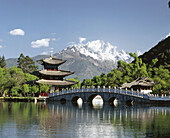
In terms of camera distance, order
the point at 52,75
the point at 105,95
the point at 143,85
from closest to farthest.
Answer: the point at 105,95
the point at 143,85
the point at 52,75

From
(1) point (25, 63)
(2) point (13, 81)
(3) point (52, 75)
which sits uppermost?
(1) point (25, 63)

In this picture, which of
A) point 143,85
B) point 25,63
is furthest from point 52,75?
point 25,63

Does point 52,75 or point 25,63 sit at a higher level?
point 25,63

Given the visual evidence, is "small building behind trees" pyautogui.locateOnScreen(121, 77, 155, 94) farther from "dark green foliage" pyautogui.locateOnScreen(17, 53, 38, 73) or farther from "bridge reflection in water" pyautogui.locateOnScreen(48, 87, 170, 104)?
"dark green foliage" pyautogui.locateOnScreen(17, 53, 38, 73)

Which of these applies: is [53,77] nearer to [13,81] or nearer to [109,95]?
[13,81]

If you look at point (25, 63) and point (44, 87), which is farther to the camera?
point (25, 63)

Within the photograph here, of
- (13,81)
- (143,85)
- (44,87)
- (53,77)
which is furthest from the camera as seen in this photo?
(53,77)

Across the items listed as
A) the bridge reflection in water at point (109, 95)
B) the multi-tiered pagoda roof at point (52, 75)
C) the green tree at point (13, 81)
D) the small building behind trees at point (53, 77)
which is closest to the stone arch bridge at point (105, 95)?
the bridge reflection in water at point (109, 95)

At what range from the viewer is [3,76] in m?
79.2

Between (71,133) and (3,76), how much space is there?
61.9 m

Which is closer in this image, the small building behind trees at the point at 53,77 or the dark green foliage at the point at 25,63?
the small building behind trees at the point at 53,77

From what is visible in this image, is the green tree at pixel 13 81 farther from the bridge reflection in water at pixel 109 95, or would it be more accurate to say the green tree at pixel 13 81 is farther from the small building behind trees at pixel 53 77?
the bridge reflection in water at pixel 109 95

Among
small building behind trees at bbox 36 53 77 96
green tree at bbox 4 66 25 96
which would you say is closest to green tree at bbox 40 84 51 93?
small building behind trees at bbox 36 53 77 96

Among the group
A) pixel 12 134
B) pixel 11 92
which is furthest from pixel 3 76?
pixel 12 134
